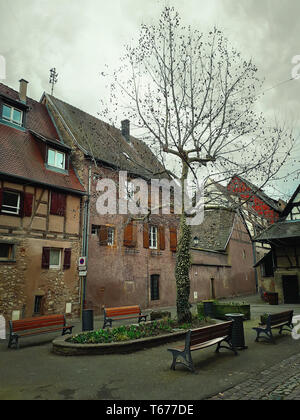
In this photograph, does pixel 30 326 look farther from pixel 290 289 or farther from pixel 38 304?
pixel 290 289

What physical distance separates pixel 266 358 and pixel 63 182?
12.6 meters

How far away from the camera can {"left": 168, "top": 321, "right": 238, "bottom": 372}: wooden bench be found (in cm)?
563

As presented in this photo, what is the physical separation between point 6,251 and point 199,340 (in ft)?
33.4

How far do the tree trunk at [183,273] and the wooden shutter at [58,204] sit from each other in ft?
23.3

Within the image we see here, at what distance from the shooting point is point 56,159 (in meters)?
16.7

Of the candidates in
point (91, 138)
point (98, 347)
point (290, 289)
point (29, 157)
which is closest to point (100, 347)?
point (98, 347)

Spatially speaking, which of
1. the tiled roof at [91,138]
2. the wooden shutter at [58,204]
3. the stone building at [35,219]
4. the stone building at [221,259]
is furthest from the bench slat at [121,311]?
the stone building at [221,259]

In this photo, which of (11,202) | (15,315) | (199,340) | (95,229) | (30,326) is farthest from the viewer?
(95,229)

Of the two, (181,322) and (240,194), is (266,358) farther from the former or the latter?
(240,194)

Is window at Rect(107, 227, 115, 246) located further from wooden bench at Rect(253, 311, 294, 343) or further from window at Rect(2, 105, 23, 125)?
wooden bench at Rect(253, 311, 294, 343)

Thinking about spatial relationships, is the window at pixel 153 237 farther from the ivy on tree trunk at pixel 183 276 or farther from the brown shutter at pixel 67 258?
the ivy on tree trunk at pixel 183 276

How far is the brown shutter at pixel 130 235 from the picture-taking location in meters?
18.6

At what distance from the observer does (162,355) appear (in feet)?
23.1
